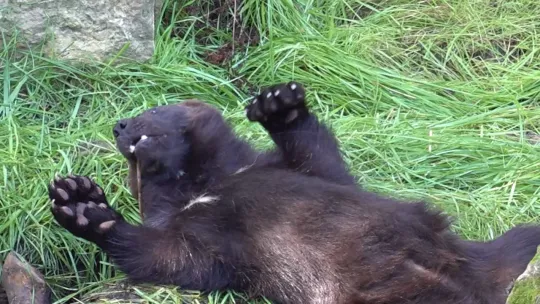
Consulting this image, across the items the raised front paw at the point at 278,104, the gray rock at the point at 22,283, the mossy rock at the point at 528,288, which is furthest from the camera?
the raised front paw at the point at 278,104

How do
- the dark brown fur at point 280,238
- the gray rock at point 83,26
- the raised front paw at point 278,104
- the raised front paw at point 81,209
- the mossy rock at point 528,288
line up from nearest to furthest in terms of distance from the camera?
the mossy rock at point 528,288
the dark brown fur at point 280,238
the raised front paw at point 81,209
the raised front paw at point 278,104
the gray rock at point 83,26

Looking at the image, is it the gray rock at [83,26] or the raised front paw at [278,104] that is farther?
the gray rock at [83,26]

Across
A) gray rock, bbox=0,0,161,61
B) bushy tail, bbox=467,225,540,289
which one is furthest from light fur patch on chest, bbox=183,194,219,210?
gray rock, bbox=0,0,161,61

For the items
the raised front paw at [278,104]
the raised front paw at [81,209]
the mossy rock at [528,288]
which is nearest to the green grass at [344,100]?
the raised front paw at [81,209]

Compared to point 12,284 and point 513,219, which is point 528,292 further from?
point 12,284

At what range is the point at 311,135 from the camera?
4.97 meters

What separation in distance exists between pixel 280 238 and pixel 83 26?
2.53 m

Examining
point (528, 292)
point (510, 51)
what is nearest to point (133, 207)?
point (528, 292)

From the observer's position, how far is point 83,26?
6305mm

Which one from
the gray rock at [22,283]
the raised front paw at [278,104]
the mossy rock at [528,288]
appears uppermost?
the mossy rock at [528,288]

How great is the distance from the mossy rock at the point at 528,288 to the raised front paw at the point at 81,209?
1.82 meters

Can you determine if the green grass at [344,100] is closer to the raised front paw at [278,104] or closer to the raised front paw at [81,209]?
the raised front paw at [81,209]

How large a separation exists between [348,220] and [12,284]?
1.55 meters

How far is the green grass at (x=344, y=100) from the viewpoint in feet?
16.7
